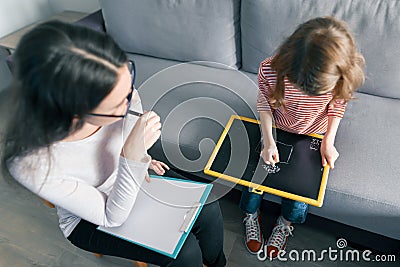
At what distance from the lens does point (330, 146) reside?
105cm

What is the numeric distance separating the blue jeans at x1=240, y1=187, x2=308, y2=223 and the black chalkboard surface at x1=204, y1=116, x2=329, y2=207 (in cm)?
14

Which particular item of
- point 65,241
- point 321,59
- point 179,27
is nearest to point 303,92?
point 321,59

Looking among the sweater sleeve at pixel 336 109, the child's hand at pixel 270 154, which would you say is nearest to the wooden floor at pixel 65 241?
the child's hand at pixel 270 154

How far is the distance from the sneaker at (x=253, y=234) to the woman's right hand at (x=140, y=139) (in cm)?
63

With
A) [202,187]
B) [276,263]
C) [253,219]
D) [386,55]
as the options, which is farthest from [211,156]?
[386,55]

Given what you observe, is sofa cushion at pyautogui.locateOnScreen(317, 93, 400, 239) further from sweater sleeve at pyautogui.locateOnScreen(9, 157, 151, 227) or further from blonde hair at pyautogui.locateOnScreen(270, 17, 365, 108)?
sweater sleeve at pyautogui.locateOnScreen(9, 157, 151, 227)

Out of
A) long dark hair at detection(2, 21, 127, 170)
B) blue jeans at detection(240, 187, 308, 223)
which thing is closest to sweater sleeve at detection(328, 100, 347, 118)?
blue jeans at detection(240, 187, 308, 223)

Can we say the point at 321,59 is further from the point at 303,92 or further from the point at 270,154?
the point at 270,154

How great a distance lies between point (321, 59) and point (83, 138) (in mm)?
618

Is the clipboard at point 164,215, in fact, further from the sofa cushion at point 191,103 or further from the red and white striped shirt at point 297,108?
the red and white striped shirt at point 297,108

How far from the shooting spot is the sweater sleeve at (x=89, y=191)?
741 millimetres

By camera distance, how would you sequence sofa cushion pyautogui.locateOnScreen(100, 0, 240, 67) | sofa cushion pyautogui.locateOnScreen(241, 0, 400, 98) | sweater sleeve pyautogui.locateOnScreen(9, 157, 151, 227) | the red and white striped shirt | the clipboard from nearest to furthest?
sweater sleeve pyautogui.locateOnScreen(9, 157, 151, 227) → the clipboard → the red and white striped shirt → sofa cushion pyautogui.locateOnScreen(241, 0, 400, 98) → sofa cushion pyautogui.locateOnScreen(100, 0, 240, 67)

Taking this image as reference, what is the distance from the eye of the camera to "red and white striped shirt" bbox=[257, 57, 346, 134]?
1.02 m

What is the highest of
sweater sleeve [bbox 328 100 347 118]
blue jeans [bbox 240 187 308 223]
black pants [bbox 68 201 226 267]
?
sweater sleeve [bbox 328 100 347 118]
